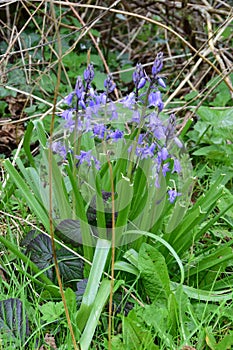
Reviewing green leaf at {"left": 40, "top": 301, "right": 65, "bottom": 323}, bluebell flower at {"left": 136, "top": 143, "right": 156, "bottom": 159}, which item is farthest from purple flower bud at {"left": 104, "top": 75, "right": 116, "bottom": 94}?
green leaf at {"left": 40, "top": 301, "right": 65, "bottom": 323}

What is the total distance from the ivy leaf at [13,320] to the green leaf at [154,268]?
43cm

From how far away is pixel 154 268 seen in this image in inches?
73.5

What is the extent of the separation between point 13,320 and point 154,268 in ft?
1.63

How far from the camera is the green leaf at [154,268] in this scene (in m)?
1.86

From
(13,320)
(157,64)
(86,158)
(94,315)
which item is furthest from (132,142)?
(13,320)

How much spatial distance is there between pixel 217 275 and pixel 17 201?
3.30 ft

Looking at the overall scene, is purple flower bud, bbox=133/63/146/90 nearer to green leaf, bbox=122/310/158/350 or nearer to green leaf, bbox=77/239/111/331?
green leaf, bbox=77/239/111/331

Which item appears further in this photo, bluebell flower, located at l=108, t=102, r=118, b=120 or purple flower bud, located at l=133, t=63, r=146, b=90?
bluebell flower, located at l=108, t=102, r=118, b=120

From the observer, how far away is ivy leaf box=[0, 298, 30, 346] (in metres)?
1.72

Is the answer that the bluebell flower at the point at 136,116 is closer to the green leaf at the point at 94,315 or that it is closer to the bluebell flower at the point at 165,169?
the bluebell flower at the point at 165,169

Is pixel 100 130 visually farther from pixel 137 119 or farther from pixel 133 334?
pixel 133 334

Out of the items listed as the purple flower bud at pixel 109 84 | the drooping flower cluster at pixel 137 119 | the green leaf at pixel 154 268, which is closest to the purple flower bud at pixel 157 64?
the drooping flower cluster at pixel 137 119

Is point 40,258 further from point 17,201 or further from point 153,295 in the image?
point 17,201

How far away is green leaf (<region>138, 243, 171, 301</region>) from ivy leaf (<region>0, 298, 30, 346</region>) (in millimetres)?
425
